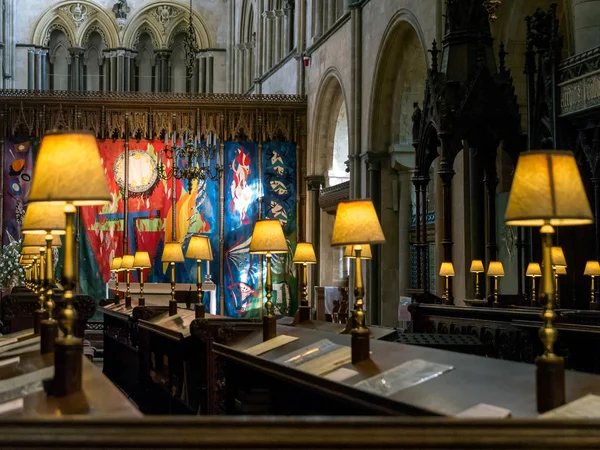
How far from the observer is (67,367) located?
3.50 meters

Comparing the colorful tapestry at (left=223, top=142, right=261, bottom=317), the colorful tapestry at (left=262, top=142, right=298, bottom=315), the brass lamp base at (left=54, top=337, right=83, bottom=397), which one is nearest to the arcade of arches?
the colorful tapestry at (left=262, top=142, right=298, bottom=315)

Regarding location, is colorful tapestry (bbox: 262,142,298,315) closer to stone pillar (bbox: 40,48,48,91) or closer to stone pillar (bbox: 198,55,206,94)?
stone pillar (bbox: 198,55,206,94)

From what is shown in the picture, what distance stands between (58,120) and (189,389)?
14511 mm

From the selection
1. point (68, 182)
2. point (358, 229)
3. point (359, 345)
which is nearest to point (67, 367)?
point (68, 182)

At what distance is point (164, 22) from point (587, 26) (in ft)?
78.4

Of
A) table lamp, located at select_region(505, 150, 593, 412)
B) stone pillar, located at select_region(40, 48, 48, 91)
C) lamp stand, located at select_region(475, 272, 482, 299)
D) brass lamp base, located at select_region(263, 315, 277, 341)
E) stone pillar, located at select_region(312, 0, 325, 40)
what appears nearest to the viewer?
table lamp, located at select_region(505, 150, 593, 412)

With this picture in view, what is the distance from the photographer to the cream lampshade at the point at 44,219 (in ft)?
16.1

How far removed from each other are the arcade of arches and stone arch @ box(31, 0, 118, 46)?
4cm

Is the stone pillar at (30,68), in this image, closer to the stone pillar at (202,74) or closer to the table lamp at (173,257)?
the stone pillar at (202,74)

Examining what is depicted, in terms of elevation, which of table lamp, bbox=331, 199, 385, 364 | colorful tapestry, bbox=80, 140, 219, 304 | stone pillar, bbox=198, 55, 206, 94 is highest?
stone pillar, bbox=198, 55, 206, 94

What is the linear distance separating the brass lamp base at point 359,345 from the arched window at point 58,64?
97.2 ft

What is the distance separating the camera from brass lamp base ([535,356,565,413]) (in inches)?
139

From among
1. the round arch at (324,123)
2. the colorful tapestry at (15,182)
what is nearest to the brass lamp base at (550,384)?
the round arch at (324,123)

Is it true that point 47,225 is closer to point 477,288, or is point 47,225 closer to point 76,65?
point 477,288
